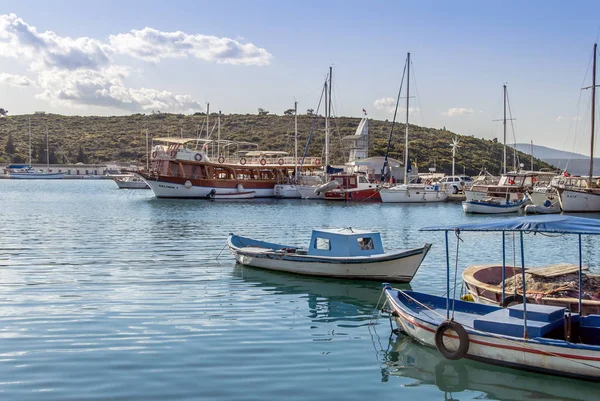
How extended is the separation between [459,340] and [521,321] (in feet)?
4.19

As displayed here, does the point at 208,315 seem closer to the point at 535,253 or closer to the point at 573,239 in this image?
the point at 535,253

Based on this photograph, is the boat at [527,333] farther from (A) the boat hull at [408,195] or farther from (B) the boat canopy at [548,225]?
(A) the boat hull at [408,195]

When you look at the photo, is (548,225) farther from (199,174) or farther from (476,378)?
(199,174)

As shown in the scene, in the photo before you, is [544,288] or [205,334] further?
[544,288]

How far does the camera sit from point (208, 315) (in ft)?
54.4

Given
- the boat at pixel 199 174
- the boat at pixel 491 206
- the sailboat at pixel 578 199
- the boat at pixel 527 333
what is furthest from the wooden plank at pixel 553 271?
the boat at pixel 199 174

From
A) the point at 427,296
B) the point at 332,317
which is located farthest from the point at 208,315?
the point at 427,296

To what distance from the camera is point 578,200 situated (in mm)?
55594

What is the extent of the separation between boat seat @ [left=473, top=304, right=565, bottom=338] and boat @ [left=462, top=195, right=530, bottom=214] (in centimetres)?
4329

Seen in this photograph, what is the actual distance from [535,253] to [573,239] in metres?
6.86

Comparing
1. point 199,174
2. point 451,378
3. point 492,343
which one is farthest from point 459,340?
point 199,174

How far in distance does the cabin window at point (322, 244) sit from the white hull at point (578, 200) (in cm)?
3981

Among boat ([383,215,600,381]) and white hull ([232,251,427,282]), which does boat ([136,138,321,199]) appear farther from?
boat ([383,215,600,381])

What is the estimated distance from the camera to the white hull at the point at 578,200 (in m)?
55.5
